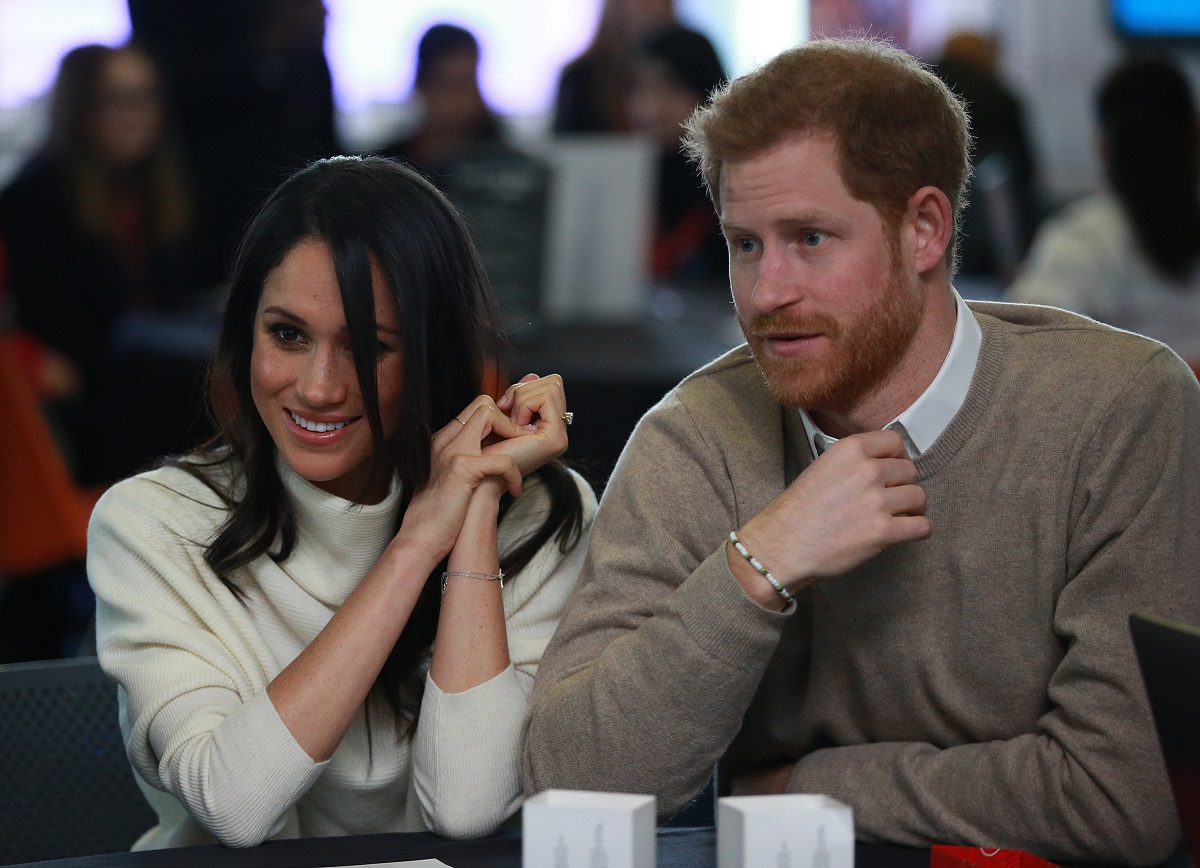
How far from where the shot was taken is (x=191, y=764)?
4.61 ft

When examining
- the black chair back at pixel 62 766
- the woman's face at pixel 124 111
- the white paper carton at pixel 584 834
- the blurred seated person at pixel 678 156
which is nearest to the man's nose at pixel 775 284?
the white paper carton at pixel 584 834

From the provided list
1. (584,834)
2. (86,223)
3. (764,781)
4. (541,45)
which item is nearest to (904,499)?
(764,781)

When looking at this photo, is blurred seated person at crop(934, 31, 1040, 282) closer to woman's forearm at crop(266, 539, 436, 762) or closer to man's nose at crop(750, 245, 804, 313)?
man's nose at crop(750, 245, 804, 313)

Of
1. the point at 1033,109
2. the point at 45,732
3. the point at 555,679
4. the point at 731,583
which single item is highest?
the point at 1033,109

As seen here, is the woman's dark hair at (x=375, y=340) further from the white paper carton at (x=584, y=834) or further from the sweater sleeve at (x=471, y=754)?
the white paper carton at (x=584, y=834)

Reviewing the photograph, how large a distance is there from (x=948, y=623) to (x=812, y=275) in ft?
1.23

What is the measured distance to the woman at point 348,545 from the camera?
1447mm

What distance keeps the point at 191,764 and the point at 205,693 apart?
0.10 m

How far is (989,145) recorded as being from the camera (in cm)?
521

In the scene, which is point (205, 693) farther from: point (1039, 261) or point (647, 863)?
point (1039, 261)

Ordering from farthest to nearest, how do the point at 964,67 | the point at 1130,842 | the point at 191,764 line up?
the point at 964,67, the point at 191,764, the point at 1130,842

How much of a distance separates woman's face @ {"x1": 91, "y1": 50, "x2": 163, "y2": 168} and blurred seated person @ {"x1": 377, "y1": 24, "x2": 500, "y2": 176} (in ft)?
2.23

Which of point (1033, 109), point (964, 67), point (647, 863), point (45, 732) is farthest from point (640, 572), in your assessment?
point (1033, 109)

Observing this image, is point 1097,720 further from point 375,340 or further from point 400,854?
point 375,340
